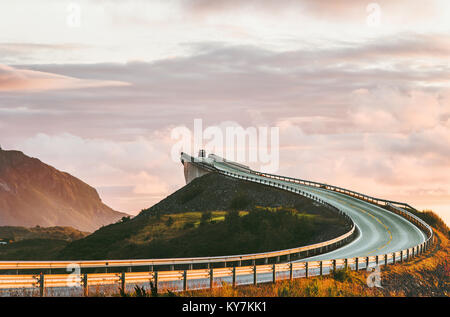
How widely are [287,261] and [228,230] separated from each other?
3542cm

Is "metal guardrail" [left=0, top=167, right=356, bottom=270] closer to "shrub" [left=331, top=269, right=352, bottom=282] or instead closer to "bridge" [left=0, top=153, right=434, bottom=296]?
Answer: "bridge" [left=0, top=153, right=434, bottom=296]

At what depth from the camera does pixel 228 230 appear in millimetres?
91250

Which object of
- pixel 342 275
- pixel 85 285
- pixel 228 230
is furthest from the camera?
pixel 228 230

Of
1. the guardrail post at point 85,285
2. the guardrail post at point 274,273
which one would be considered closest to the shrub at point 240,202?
the guardrail post at point 274,273

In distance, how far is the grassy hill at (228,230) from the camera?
8500cm

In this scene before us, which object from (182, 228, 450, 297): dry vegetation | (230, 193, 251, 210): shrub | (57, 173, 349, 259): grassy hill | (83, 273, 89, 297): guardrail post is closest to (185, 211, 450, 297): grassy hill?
(182, 228, 450, 297): dry vegetation

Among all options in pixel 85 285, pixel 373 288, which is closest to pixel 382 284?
pixel 373 288

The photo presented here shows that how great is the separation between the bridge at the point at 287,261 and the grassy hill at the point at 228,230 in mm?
2819

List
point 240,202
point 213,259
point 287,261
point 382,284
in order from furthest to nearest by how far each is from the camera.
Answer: point 240,202
point 287,261
point 213,259
point 382,284

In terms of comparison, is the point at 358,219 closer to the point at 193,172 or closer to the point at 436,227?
the point at 436,227

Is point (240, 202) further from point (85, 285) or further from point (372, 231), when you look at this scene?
point (85, 285)

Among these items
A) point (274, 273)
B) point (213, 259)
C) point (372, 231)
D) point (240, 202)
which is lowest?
point (240, 202)

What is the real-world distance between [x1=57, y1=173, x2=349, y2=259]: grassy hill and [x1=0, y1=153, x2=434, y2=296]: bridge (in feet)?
9.25

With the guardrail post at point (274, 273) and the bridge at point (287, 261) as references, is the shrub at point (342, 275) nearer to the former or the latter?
the bridge at point (287, 261)
